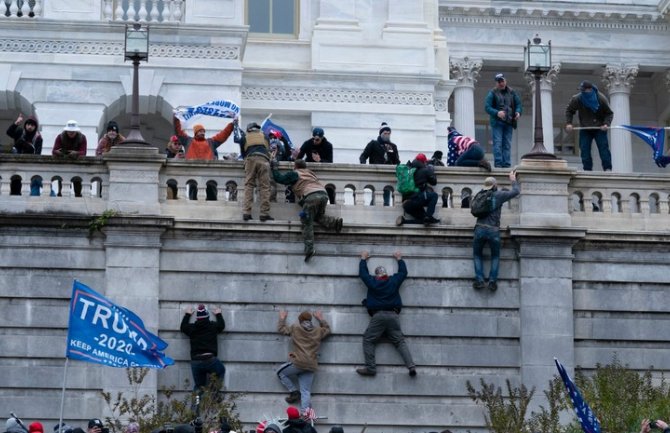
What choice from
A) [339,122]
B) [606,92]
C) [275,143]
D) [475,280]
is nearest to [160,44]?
[339,122]

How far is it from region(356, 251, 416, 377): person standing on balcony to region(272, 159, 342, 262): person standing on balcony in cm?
101

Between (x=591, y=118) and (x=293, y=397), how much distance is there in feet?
29.5

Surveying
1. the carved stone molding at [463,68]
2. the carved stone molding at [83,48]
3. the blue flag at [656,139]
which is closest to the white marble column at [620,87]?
the carved stone molding at [463,68]

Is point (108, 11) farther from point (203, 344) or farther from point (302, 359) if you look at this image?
point (302, 359)

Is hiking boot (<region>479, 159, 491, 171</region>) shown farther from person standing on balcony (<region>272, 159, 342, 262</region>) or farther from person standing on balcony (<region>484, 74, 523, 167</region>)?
person standing on balcony (<region>272, 159, 342, 262</region>)

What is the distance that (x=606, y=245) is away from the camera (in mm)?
40719

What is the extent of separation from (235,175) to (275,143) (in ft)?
7.66

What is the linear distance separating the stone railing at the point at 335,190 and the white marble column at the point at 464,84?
28.0 m

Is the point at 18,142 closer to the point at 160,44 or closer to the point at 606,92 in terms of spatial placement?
the point at 160,44

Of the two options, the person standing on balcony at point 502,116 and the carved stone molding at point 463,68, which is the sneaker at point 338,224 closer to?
the person standing on balcony at point 502,116

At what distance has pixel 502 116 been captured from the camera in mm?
43188

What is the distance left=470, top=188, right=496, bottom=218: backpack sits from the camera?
3978cm

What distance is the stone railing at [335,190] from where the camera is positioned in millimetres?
39906

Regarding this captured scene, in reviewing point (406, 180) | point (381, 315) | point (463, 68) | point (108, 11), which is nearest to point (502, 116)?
point (406, 180)
